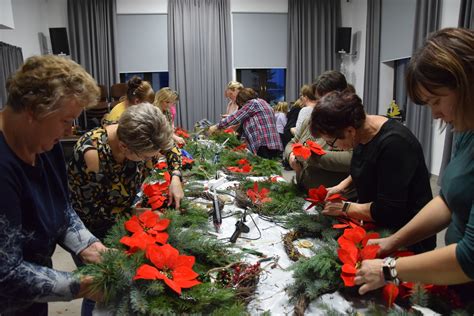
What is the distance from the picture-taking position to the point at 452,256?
0.79 m

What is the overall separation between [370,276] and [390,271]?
0.17 feet

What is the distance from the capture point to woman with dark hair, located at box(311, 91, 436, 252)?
1.27m

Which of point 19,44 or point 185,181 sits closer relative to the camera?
point 185,181

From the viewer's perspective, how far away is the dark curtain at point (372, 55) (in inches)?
250

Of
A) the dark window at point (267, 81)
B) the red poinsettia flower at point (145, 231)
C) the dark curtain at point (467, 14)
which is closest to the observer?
the red poinsettia flower at point (145, 231)

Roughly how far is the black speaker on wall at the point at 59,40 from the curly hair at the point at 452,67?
22.4ft

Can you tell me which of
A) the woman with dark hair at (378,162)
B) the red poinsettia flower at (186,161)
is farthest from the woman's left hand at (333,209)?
the red poinsettia flower at (186,161)

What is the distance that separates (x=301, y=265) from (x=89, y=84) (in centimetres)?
80

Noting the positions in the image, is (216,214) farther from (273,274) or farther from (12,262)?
(12,262)

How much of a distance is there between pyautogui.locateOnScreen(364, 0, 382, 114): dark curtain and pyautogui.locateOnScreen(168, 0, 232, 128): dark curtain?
272cm

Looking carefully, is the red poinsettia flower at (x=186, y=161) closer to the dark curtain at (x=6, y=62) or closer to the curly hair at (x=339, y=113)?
the curly hair at (x=339, y=113)

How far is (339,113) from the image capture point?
1334mm

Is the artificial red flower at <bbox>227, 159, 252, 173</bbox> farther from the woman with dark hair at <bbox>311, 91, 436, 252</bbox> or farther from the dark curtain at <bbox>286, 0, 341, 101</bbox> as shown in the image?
the dark curtain at <bbox>286, 0, 341, 101</bbox>

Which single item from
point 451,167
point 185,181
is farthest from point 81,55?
point 451,167
